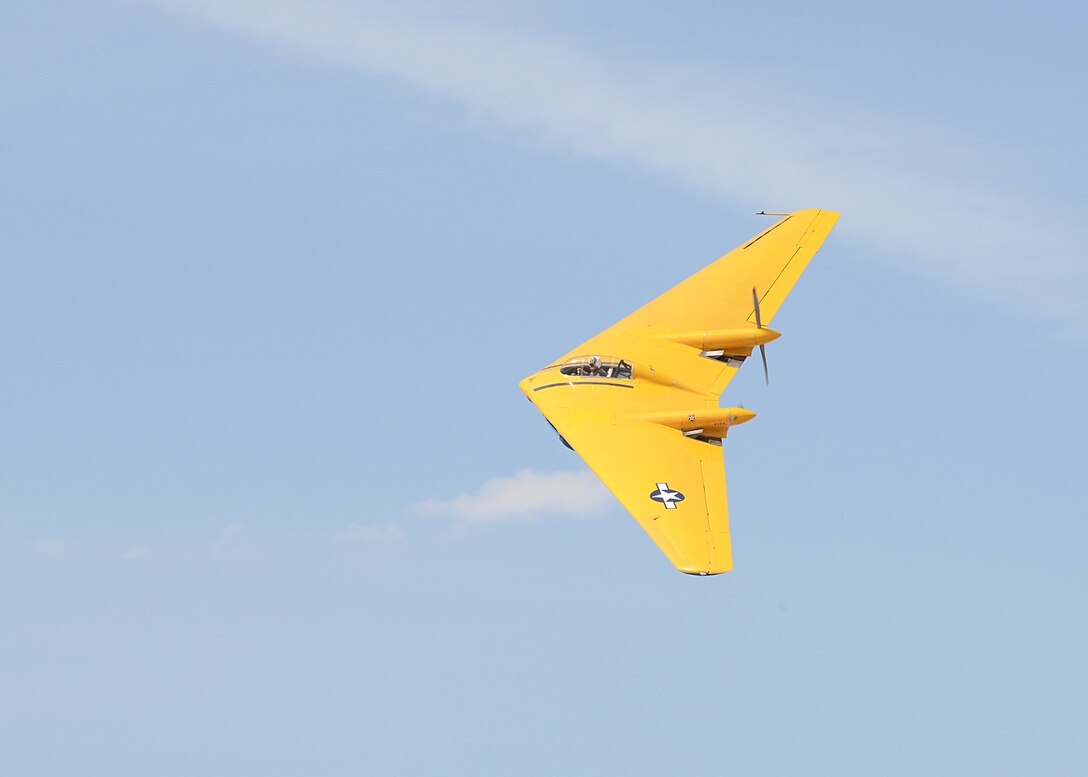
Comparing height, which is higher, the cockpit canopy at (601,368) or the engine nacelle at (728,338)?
the engine nacelle at (728,338)

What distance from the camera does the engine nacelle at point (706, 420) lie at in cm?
5747

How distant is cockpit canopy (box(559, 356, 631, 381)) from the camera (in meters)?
60.5

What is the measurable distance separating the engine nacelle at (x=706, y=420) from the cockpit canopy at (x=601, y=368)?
132 inches

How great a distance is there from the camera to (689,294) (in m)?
67.0

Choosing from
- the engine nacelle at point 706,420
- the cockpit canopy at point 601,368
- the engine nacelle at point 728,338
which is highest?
the engine nacelle at point 728,338

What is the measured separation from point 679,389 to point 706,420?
3418 mm

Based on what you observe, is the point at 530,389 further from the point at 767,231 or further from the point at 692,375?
the point at 767,231

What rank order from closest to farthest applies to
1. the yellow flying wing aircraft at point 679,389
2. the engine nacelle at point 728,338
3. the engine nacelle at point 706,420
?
the yellow flying wing aircraft at point 679,389, the engine nacelle at point 706,420, the engine nacelle at point 728,338

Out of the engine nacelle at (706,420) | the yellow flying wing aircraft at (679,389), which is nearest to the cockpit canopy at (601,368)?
the yellow flying wing aircraft at (679,389)

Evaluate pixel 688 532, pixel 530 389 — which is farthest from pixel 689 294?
pixel 688 532

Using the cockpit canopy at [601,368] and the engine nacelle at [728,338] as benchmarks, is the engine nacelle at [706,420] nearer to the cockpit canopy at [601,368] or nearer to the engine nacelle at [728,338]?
the cockpit canopy at [601,368]

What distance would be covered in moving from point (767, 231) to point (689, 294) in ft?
20.1

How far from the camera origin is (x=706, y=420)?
5747 cm

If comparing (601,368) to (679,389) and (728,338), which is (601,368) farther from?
(728,338)
